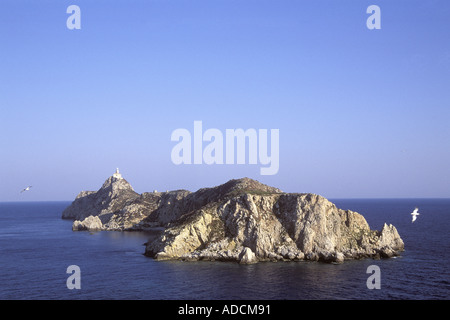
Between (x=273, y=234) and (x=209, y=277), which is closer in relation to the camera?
(x=209, y=277)

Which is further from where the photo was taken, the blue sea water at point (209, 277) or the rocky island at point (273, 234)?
the rocky island at point (273, 234)

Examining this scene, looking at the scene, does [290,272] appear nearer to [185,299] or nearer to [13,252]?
[185,299]

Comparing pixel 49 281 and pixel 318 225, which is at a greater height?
pixel 318 225

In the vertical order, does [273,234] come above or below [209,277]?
above

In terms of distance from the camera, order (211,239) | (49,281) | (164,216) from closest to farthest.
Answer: (49,281)
(211,239)
(164,216)

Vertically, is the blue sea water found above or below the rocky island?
below

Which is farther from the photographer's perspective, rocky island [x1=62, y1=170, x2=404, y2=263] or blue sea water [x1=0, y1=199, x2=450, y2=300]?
rocky island [x1=62, y1=170, x2=404, y2=263]

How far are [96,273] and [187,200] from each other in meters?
94.6

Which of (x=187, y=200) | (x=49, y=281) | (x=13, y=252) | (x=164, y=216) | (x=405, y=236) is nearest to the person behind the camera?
(x=49, y=281)

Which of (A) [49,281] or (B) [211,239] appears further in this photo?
(B) [211,239]

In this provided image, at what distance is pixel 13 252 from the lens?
→ 114 metres

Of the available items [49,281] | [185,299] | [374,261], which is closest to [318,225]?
[374,261]

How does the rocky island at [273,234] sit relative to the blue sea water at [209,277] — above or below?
above
